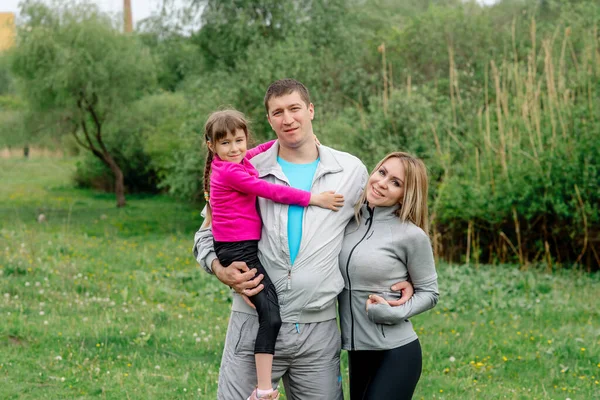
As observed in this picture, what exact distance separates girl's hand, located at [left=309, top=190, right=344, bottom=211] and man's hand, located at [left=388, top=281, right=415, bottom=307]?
491 mm

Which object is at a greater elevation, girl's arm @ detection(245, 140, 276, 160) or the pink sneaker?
girl's arm @ detection(245, 140, 276, 160)

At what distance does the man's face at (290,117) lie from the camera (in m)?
3.45

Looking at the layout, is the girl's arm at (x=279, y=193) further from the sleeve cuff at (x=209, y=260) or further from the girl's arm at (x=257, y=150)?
the sleeve cuff at (x=209, y=260)

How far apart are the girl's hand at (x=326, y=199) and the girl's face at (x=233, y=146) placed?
0.43 metres

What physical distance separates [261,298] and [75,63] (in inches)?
771

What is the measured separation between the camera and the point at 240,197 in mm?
3475

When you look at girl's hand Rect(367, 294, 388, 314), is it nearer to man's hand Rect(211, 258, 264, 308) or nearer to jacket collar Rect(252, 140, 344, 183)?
man's hand Rect(211, 258, 264, 308)

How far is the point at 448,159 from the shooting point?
1236cm

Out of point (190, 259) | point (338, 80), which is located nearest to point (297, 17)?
point (338, 80)

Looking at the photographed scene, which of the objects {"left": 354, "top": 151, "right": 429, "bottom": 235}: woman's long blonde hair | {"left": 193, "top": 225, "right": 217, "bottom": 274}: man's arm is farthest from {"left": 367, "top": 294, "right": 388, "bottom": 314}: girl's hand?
{"left": 193, "top": 225, "right": 217, "bottom": 274}: man's arm

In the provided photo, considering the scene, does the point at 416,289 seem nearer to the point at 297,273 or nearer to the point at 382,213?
the point at 382,213

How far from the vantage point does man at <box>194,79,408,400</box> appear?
3385 millimetres

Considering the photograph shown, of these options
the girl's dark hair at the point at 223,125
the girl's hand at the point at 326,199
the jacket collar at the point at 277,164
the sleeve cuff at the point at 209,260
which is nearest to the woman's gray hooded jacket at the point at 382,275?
the girl's hand at the point at 326,199

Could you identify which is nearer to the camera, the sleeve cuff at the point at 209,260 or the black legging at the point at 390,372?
the black legging at the point at 390,372
